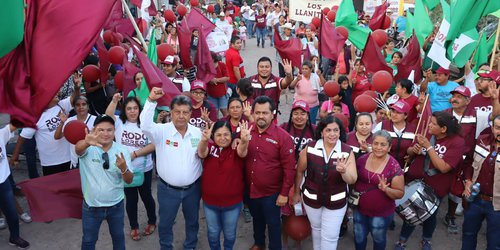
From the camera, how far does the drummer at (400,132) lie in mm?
4652

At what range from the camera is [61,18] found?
3480 millimetres

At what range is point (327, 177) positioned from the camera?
158 inches

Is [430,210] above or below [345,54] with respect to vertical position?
above

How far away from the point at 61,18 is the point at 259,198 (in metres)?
2.42

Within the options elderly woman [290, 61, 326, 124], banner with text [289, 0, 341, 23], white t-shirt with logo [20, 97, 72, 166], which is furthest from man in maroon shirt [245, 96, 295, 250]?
banner with text [289, 0, 341, 23]

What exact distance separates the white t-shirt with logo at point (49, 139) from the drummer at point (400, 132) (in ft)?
12.7

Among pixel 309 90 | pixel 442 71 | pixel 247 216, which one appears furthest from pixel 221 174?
pixel 442 71

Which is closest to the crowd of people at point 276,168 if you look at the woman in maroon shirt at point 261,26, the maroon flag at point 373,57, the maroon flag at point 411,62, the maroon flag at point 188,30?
the maroon flag at point 373,57

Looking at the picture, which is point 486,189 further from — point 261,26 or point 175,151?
point 261,26

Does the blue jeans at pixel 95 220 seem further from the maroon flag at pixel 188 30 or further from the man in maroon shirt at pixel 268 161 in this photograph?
the maroon flag at pixel 188 30

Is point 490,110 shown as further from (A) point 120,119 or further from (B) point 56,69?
(B) point 56,69

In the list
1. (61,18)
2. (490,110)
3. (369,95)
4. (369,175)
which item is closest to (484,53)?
(490,110)

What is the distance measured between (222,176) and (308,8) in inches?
329

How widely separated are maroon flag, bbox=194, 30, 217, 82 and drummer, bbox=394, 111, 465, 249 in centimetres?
370
